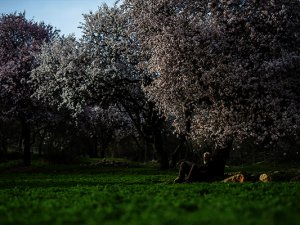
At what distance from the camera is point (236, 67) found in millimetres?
31797

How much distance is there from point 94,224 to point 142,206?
3744mm

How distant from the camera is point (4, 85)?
184 ft

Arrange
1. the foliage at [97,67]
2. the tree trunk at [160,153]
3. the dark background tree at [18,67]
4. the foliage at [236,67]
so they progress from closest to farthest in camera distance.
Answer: the foliage at [236,67] < the foliage at [97,67] < the tree trunk at [160,153] < the dark background tree at [18,67]

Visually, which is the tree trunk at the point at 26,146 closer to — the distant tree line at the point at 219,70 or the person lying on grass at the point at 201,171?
the distant tree line at the point at 219,70

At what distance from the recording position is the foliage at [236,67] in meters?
32.0

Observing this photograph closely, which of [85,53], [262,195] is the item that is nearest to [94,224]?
[262,195]

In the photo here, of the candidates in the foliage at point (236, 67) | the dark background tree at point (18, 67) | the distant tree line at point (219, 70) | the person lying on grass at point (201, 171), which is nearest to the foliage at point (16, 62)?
the dark background tree at point (18, 67)

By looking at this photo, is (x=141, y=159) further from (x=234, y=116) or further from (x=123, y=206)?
(x=123, y=206)

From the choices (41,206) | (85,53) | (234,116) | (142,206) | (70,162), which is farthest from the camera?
(70,162)

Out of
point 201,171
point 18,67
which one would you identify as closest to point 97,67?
point 18,67

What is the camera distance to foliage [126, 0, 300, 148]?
3200 centimetres

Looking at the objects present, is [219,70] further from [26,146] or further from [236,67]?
[26,146]

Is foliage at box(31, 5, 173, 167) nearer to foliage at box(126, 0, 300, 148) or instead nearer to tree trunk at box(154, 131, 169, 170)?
tree trunk at box(154, 131, 169, 170)

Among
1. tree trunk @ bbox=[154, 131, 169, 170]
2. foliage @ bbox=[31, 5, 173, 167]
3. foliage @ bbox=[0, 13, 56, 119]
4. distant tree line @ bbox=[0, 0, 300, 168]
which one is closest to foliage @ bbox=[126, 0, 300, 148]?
distant tree line @ bbox=[0, 0, 300, 168]
